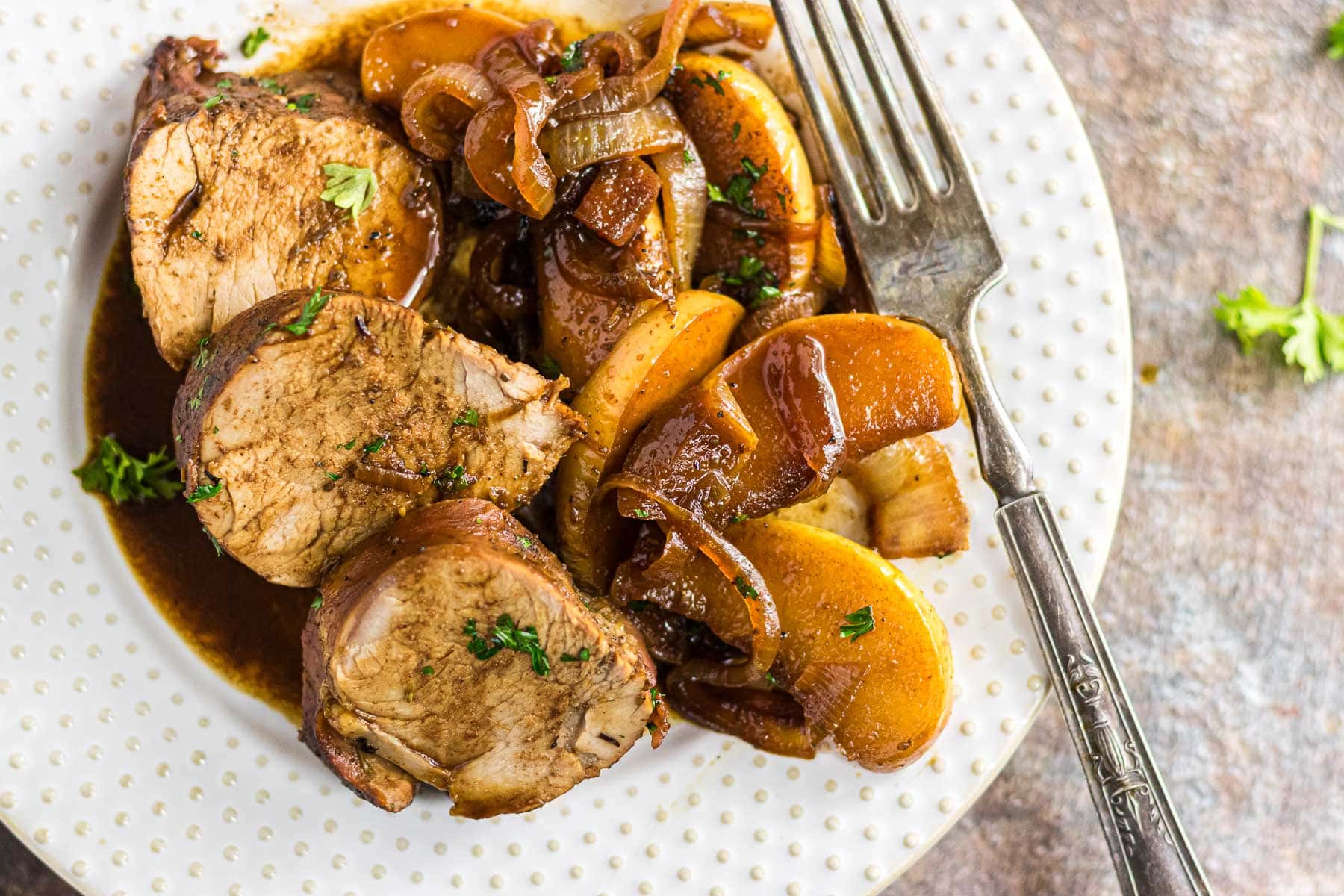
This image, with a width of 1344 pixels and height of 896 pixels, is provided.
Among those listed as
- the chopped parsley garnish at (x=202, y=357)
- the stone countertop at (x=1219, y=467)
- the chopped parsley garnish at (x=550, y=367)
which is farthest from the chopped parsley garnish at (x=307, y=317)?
the stone countertop at (x=1219, y=467)

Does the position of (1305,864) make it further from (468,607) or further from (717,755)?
(468,607)

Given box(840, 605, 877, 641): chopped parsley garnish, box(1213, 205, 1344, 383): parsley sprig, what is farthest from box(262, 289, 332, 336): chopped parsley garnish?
box(1213, 205, 1344, 383): parsley sprig

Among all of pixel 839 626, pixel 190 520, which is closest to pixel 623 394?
pixel 839 626

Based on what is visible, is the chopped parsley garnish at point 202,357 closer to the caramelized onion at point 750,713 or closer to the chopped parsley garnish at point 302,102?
the chopped parsley garnish at point 302,102

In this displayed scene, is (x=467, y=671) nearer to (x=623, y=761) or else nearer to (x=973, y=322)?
(x=623, y=761)

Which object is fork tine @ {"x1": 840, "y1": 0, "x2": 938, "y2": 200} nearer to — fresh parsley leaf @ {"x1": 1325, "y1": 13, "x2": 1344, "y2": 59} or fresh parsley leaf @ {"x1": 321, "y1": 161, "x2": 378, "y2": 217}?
fresh parsley leaf @ {"x1": 321, "y1": 161, "x2": 378, "y2": 217}
